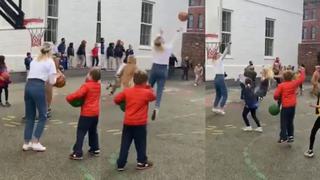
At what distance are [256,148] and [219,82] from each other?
2.00m

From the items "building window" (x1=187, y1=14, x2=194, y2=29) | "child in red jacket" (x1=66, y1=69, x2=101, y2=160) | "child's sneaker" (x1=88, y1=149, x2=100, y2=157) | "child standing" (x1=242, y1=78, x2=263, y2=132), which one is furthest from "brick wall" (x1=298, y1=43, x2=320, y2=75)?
"child's sneaker" (x1=88, y1=149, x2=100, y2=157)

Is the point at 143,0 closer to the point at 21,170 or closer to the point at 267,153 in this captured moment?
the point at 21,170

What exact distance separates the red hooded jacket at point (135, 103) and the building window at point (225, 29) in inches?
29.2

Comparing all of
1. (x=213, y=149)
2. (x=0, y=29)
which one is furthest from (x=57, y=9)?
(x=0, y=29)

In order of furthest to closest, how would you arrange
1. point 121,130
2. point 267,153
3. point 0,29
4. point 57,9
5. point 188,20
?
point 0,29
point 267,153
point 57,9
point 121,130
point 188,20

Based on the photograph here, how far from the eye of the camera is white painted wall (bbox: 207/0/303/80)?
3.76 m

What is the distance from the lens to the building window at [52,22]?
15.0 ft

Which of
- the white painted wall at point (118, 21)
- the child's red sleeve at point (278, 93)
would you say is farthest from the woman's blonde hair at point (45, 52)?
the child's red sleeve at point (278, 93)

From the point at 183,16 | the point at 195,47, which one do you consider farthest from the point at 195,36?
Answer: the point at 183,16

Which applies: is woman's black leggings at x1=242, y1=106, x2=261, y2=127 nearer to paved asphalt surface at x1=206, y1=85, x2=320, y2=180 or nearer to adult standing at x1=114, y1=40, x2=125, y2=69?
paved asphalt surface at x1=206, y1=85, x2=320, y2=180

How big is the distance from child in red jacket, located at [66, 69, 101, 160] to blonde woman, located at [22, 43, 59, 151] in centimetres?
51

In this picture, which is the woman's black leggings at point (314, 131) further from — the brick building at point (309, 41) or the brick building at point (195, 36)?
the brick building at point (195, 36)

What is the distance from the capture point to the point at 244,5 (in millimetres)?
3934

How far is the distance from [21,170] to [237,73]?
2.19 metres
